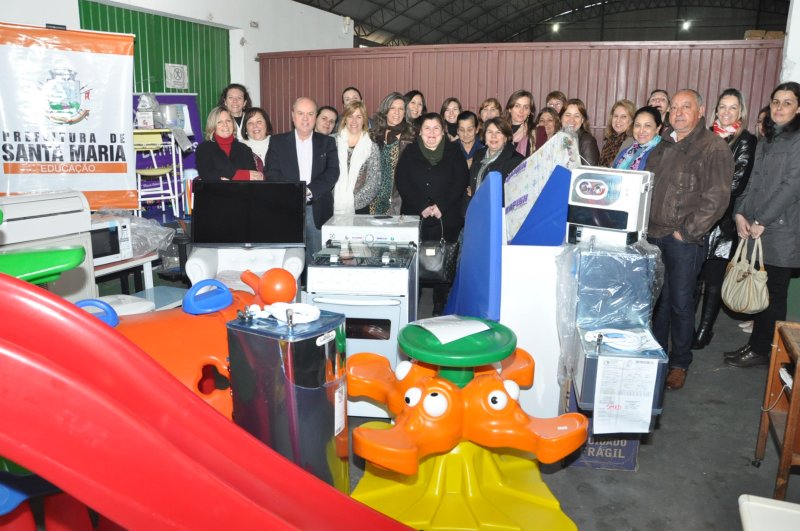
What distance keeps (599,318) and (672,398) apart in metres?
1.16

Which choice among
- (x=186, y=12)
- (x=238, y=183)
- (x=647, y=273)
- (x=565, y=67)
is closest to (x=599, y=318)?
(x=647, y=273)

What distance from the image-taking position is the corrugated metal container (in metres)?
6.43

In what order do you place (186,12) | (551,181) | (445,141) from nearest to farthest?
1. (551,181)
2. (445,141)
3. (186,12)

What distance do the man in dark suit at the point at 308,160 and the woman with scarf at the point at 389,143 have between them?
40 centimetres

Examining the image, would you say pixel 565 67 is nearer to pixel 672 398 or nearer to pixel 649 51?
pixel 649 51

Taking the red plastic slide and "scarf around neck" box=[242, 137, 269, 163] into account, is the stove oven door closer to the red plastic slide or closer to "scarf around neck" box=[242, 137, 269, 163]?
the red plastic slide

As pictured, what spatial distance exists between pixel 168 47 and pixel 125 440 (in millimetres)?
7094

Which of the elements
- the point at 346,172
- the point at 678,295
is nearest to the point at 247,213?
the point at 346,172

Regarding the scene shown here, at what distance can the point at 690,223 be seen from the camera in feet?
10.7

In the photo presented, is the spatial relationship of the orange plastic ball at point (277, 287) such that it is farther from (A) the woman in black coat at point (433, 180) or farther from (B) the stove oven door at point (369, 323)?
(A) the woman in black coat at point (433, 180)

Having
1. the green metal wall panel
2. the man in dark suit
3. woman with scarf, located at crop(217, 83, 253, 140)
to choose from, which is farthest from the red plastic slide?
the green metal wall panel

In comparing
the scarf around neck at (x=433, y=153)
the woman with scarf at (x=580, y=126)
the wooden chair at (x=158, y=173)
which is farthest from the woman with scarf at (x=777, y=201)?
the wooden chair at (x=158, y=173)

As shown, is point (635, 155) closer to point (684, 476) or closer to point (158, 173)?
point (684, 476)

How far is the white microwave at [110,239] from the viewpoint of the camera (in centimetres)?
411
